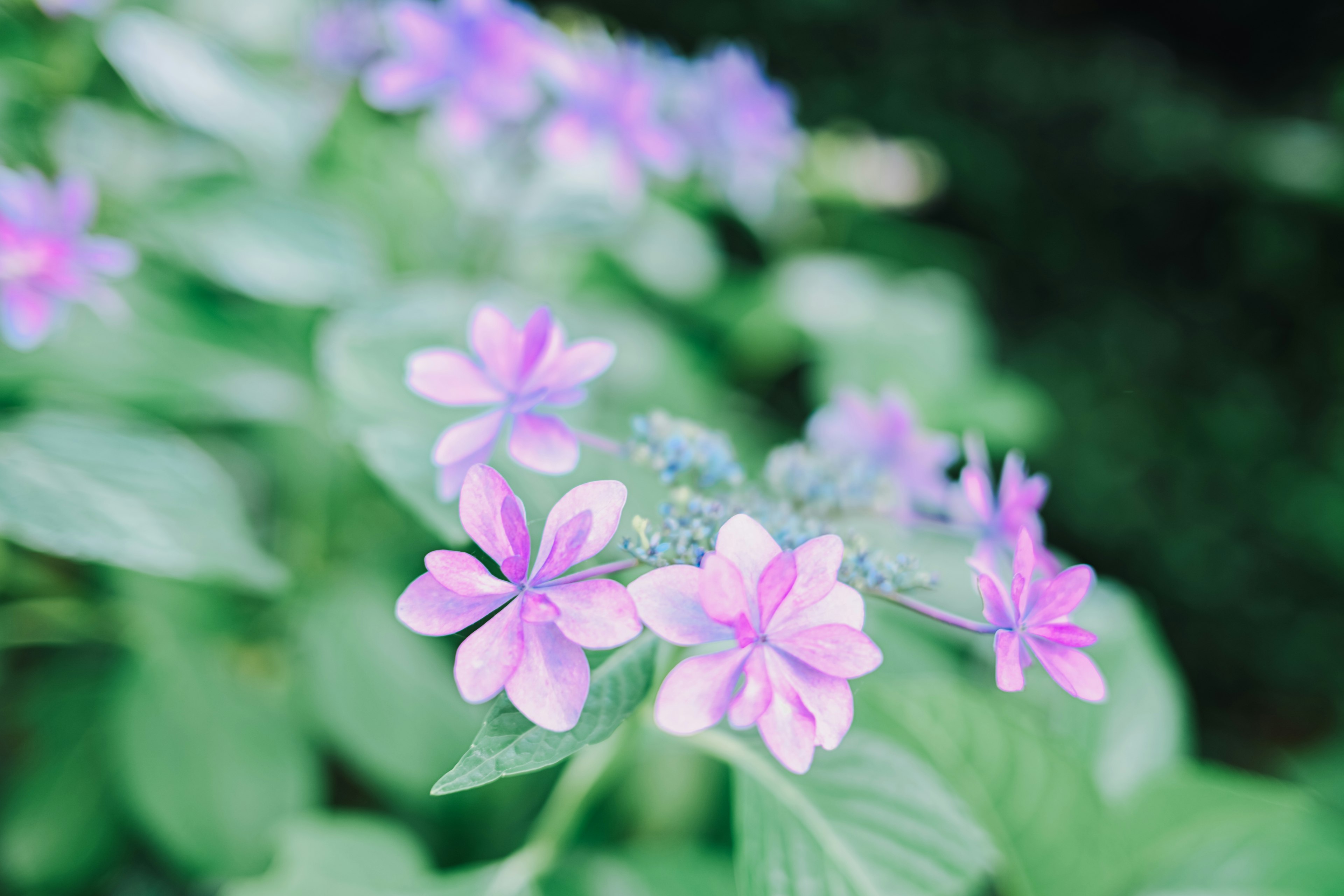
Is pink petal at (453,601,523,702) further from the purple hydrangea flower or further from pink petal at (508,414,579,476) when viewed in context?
the purple hydrangea flower

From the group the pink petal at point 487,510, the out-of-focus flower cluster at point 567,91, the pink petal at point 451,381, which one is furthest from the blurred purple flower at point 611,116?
the pink petal at point 487,510

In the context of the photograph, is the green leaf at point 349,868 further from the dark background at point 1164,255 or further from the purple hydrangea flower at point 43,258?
the dark background at point 1164,255

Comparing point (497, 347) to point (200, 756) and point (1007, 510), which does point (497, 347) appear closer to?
point (1007, 510)

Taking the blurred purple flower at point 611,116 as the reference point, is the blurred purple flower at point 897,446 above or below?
below

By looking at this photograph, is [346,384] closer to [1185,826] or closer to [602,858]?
[602,858]

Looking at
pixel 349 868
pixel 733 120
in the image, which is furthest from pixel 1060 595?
pixel 733 120

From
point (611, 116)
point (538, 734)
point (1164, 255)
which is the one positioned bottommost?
point (538, 734)

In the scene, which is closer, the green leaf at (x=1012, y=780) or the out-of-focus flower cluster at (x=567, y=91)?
the green leaf at (x=1012, y=780)

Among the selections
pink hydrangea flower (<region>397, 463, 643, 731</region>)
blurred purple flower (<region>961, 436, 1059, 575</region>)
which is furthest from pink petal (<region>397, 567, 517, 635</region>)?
blurred purple flower (<region>961, 436, 1059, 575</region>)
